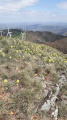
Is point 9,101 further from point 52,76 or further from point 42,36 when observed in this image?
point 42,36

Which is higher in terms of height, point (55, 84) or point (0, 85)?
point (0, 85)

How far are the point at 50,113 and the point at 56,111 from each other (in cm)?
25

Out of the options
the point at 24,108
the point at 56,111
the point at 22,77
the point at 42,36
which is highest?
the point at 22,77

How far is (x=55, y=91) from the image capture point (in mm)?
4516

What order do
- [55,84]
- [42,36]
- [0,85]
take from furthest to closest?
[42,36] < [55,84] < [0,85]

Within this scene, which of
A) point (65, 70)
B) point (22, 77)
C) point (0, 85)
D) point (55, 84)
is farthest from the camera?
point (65, 70)

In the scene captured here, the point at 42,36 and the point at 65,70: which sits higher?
the point at 65,70

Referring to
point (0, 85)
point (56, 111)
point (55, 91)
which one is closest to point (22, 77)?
point (0, 85)

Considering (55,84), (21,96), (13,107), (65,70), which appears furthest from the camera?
(65,70)

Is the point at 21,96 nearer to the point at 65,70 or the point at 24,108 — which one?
the point at 24,108

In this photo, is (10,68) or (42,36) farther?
(42,36)

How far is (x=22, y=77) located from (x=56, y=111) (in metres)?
1.83

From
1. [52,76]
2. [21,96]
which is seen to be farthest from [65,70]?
[21,96]

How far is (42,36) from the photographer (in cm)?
12262
